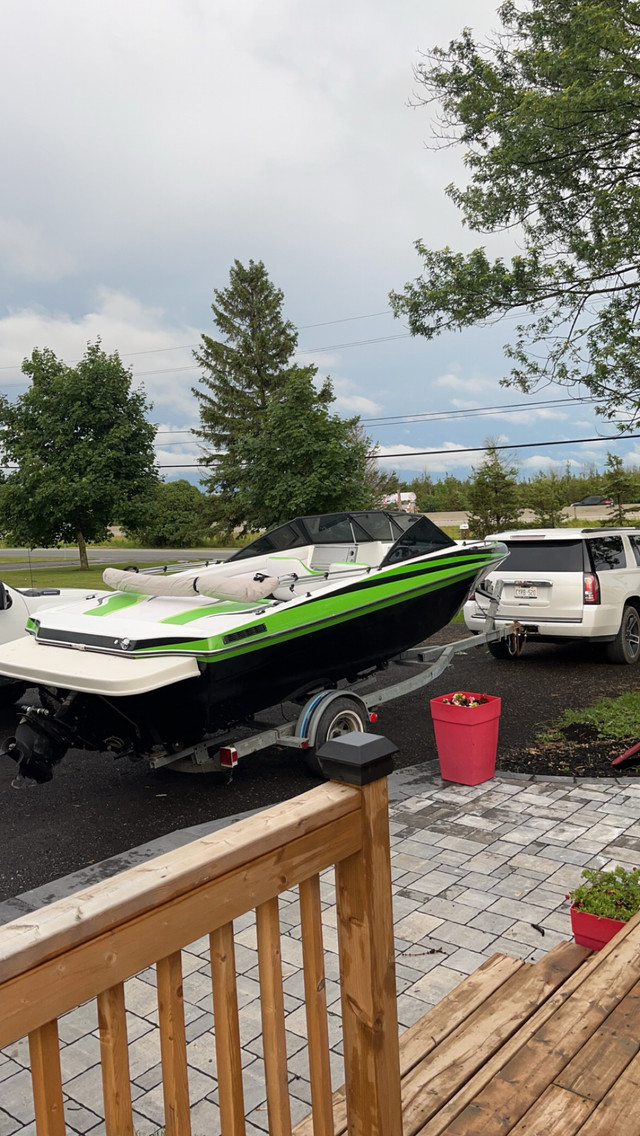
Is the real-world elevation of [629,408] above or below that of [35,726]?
above

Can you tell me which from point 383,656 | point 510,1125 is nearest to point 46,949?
point 510,1125

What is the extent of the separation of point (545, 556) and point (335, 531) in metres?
2.78

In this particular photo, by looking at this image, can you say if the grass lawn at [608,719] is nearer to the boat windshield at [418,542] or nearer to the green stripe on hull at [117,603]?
the boat windshield at [418,542]

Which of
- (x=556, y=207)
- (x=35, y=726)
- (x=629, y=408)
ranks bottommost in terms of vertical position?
(x=35, y=726)

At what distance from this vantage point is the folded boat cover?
571 cm

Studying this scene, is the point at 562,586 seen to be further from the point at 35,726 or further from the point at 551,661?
the point at 35,726

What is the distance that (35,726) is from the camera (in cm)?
537

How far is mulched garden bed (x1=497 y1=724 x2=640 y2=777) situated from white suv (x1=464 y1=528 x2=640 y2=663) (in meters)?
2.07

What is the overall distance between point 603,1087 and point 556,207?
1076 cm

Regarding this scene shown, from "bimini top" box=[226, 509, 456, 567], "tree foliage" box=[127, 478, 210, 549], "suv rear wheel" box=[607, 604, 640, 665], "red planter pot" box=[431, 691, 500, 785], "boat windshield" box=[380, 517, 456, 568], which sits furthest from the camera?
"tree foliage" box=[127, 478, 210, 549]

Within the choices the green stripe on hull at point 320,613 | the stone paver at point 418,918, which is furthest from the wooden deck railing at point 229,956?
the green stripe on hull at point 320,613

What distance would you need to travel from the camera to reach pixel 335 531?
309 inches

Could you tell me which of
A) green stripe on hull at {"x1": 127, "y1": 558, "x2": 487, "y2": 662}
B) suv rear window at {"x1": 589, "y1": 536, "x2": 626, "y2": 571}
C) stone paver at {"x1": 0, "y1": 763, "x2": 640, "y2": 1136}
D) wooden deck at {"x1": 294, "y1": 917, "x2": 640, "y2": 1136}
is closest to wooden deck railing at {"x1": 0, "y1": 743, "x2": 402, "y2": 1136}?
wooden deck at {"x1": 294, "y1": 917, "x2": 640, "y2": 1136}

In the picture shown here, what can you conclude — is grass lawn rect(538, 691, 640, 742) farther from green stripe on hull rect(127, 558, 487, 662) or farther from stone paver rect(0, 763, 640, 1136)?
green stripe on hull rect(127, 558, 487, 662)
